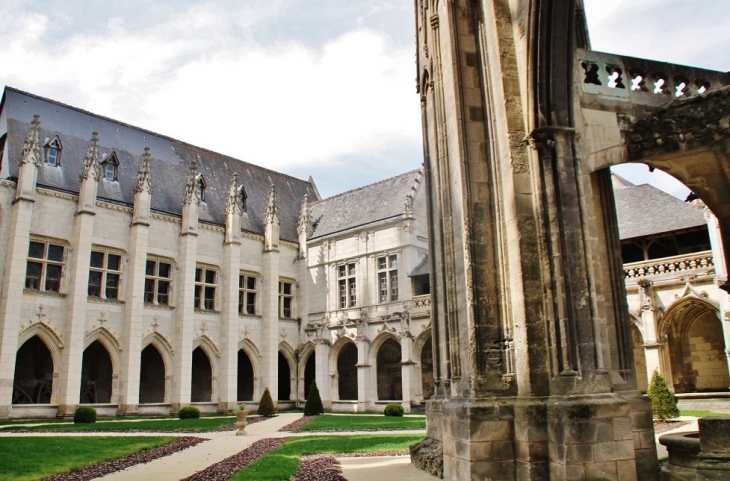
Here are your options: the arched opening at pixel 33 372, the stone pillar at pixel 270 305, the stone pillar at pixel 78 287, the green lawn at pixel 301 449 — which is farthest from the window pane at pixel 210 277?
the green lawn at pixel 301 449

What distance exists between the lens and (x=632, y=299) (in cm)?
2331

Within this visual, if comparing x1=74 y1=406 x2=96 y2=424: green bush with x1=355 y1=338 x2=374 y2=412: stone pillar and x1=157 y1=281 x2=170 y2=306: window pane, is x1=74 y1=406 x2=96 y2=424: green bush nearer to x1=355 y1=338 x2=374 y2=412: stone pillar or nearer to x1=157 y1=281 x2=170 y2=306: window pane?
x1=157 y1=281 x2=170 y2=306: window pane

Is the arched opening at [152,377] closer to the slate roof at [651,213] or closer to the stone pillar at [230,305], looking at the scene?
the stone pillar at [230,305]

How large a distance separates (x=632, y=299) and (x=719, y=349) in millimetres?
3533

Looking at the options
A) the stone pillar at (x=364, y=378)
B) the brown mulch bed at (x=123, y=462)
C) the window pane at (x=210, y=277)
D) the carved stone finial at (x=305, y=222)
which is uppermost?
the carved stone finial at (x=305, y=222)

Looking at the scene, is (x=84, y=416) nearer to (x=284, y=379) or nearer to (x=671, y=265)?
(x=284, y=379)

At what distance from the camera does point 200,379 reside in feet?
107

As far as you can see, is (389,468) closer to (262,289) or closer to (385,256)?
(385,256)

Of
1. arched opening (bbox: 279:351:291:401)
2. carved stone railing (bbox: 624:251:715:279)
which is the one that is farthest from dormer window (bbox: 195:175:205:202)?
carved stone railing (bbox: 624:251:715:279)

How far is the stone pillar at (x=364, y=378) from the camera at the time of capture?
29.8m

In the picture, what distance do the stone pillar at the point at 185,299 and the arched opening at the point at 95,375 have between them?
130 inches

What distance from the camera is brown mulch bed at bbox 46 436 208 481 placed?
363 inches

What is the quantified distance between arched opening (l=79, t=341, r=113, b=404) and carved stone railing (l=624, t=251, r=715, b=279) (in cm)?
2252

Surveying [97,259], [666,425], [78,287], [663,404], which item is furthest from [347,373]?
[666,425]
